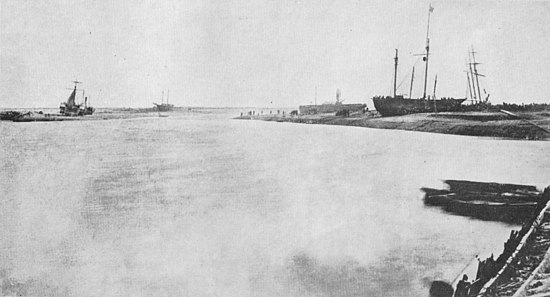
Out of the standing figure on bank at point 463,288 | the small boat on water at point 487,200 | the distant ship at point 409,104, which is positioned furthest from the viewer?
the distant ship at point 409,104

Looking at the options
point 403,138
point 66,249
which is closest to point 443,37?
point 403,138

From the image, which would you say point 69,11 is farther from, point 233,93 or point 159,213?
point 159,213

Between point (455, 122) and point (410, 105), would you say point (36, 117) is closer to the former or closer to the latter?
point (410, 105)

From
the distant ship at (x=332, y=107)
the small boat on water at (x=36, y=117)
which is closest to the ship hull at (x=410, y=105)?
the distant ship at (x=332, y=107)

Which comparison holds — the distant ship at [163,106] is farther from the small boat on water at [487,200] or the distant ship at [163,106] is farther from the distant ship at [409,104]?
the small boat on water at [487,200]

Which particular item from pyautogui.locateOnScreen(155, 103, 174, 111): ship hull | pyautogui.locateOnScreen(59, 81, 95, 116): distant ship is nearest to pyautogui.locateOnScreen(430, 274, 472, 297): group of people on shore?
pyautogui.locateOnScreen(155, 103, 174, 111): ship hull

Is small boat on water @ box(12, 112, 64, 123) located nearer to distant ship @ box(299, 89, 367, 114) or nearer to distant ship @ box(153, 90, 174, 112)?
distant ship @ box(153, 90, 174, 112)

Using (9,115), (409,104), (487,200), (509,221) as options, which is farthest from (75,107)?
(509,221)
